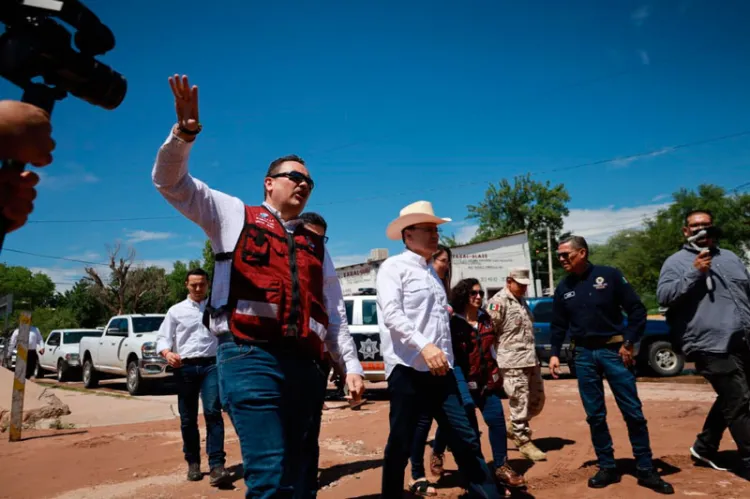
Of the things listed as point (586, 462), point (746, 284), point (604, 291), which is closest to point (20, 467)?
point (586, 462)

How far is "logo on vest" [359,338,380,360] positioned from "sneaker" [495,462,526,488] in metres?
6.11

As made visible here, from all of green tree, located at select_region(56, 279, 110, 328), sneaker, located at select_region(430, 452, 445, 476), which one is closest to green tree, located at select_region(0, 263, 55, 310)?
green tree, located at select_region(56, 279, 110, 328)

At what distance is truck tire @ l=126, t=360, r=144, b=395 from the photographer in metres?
12.5

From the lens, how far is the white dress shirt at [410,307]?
3.59 metres

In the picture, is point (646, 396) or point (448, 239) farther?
point (448, 239)

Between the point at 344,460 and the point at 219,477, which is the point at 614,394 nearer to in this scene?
the point at 344,460

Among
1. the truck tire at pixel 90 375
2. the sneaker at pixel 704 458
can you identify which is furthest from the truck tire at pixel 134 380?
the sneaker at pixel 704 458

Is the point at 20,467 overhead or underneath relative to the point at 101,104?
underneath

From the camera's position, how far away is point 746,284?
4.79 meters

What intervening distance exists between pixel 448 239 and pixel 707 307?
57988 mm

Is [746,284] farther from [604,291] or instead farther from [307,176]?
[307,176]

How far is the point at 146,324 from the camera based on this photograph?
1367 centimetres

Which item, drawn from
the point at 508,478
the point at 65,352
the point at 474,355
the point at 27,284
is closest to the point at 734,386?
the point at 508,478

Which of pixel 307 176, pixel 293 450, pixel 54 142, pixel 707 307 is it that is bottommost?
pixel 293 450
